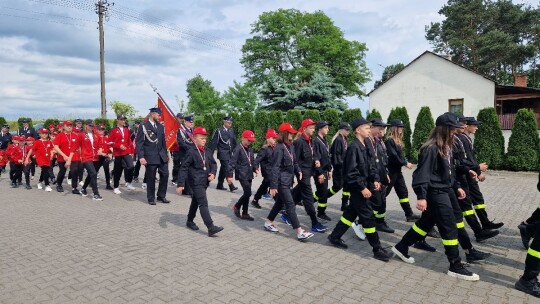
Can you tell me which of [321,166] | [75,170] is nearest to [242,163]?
[321,166]

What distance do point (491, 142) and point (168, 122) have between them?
42.9 ft

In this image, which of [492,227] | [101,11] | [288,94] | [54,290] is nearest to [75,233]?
[54,290]

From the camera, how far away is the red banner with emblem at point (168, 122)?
354 inches

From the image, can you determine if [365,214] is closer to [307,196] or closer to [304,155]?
[307,196]

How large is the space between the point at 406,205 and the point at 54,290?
5.98 meters

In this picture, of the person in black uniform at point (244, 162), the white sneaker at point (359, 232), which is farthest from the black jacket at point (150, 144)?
the white sneaker at point (359, 232)

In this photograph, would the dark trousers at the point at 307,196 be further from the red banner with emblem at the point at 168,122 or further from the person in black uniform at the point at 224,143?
the person in black uniform at the point at 224,143

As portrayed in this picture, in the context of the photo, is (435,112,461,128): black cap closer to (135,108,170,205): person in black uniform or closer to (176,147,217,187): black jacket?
(176,147,217,187): black jacket

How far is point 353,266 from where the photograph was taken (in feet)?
17.0

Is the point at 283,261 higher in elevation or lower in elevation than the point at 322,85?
lower

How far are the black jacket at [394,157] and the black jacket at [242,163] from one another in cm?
300

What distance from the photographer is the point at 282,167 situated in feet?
22.3

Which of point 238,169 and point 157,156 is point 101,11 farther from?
point 238,169

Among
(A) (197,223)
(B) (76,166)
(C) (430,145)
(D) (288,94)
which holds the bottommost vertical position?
(A) (197,223)
